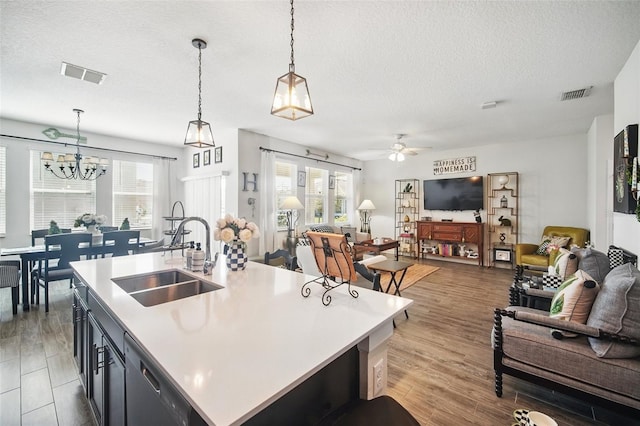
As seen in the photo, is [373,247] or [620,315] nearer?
[620,315]

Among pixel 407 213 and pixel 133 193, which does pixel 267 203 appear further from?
pixel 407 213

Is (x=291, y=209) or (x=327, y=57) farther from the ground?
(x=327, y=57)

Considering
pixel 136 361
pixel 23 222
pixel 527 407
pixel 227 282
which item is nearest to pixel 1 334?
pixel 23 222

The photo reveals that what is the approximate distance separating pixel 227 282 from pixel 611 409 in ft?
7.96

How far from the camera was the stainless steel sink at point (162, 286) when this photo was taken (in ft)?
5.93

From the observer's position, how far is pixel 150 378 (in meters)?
1.01

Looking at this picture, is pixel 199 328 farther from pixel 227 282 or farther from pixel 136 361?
pixel 227 282

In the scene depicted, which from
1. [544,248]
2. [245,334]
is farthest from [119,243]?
[544,248]

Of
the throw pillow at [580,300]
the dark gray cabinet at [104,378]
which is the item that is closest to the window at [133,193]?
the dark gray cabinet at [104,378]

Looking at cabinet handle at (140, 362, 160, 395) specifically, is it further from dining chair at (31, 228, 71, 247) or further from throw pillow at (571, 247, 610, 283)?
dining chair at (31, 228, 71, 247)

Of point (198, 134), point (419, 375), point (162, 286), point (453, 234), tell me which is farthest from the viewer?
point (453, 234)

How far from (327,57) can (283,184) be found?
3.80 metres

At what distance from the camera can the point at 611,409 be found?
5.39 feet

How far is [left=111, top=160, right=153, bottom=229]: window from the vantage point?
18.3 ft
